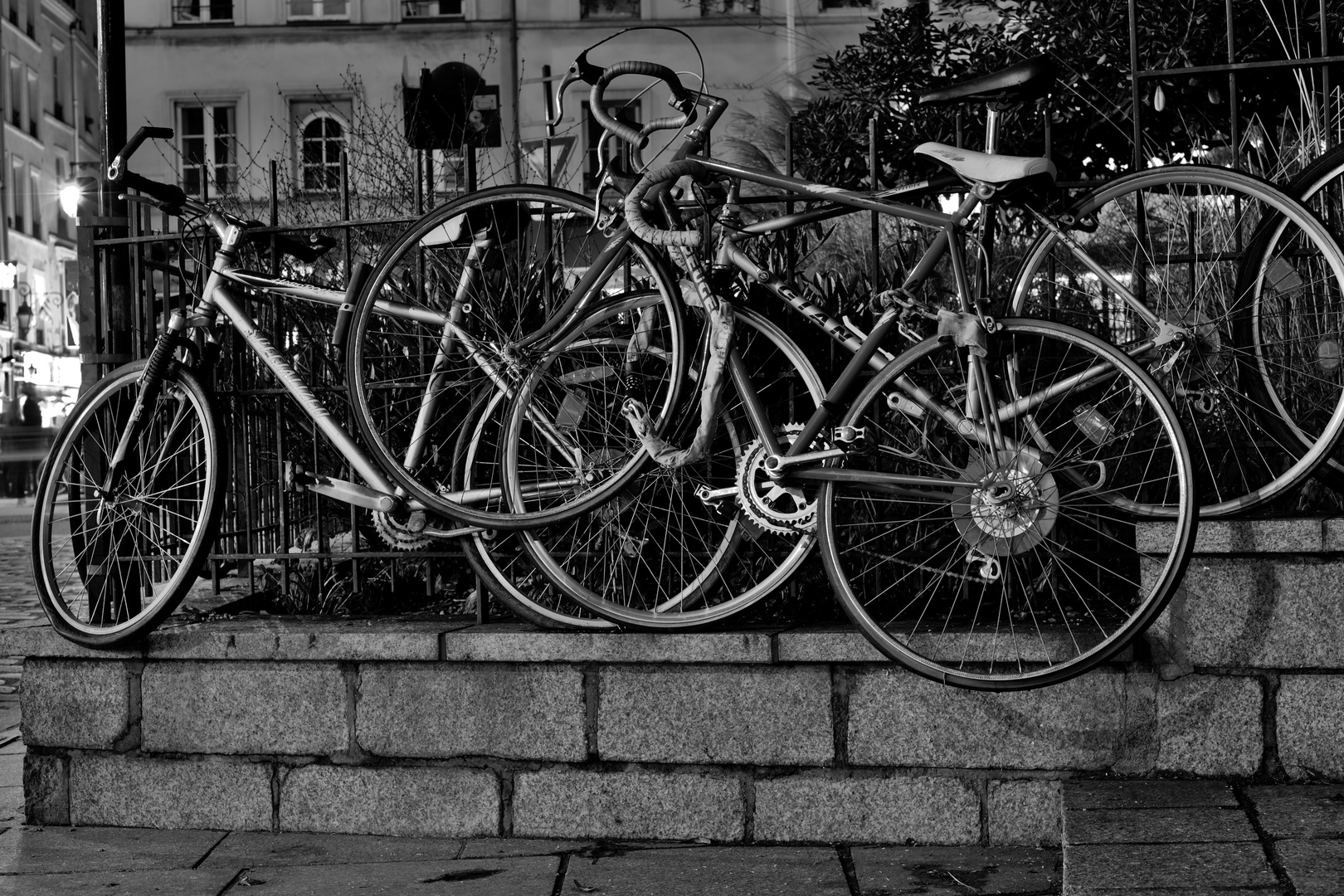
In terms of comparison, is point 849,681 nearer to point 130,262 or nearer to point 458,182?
point 458,182

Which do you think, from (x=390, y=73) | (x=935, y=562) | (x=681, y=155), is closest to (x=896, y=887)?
(x=935, y=562)

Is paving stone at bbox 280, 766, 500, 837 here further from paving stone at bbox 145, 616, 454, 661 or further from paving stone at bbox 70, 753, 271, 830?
paving stone at bbox 145, 616, 454, 661

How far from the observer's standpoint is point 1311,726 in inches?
149

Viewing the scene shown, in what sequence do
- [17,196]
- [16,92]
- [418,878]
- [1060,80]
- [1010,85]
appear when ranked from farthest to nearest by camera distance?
[16,92] < [17,196] < [1060,80] < [418,878] < [1010,85]

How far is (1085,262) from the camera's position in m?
3.86

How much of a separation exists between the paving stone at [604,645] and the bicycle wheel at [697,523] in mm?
47

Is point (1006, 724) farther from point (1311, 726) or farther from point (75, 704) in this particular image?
point (75, 704)

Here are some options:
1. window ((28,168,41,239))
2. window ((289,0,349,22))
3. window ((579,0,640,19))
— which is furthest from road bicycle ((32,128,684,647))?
window ((28,168,41,239))

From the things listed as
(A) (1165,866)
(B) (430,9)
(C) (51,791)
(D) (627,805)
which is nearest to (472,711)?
(D) (627,805)

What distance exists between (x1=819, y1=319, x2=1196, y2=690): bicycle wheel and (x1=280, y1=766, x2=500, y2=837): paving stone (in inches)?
47.4

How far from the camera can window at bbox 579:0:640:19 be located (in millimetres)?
32562

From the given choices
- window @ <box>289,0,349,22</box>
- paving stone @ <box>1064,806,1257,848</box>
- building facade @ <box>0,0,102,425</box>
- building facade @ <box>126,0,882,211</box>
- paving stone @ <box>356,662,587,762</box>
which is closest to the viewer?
paving stone @ <box>1064,806,1257,848</box>

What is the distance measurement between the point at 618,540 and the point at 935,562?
0.87 meters

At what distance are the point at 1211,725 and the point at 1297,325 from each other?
3.47 feet
